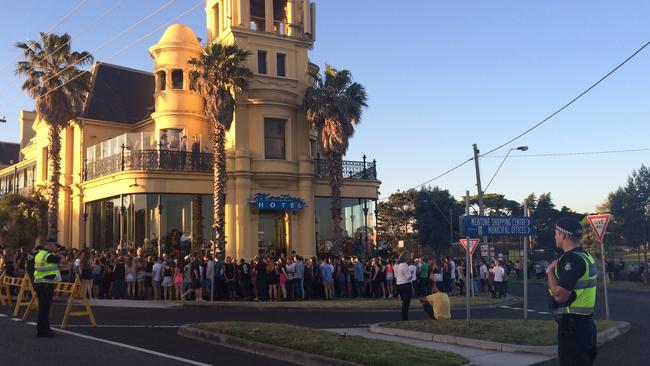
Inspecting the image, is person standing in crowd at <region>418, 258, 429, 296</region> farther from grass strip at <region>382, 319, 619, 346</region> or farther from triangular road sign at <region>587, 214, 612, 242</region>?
grass strip at <region>382, 319, 619, 346</region>

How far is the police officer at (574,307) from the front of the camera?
17.6 ft

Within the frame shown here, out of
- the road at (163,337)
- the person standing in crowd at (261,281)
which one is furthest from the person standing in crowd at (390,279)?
the road at (163,337)

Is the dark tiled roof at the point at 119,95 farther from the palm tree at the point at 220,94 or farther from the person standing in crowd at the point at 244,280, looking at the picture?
the person standing in crowd at the point at 244,280

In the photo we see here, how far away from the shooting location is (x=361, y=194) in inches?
1288

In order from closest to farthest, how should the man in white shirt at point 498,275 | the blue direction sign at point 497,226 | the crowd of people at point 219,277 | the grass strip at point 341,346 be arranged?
the grass strip at point 341,346, the blue direction sign at point 497,226, the crowd of people at point 219,277, the man in white shirt at point 498,275

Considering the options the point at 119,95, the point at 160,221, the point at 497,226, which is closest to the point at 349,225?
the point at 160,221

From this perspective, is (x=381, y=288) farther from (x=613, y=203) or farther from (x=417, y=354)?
(x=613, y=203)

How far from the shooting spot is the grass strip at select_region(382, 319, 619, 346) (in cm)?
1081

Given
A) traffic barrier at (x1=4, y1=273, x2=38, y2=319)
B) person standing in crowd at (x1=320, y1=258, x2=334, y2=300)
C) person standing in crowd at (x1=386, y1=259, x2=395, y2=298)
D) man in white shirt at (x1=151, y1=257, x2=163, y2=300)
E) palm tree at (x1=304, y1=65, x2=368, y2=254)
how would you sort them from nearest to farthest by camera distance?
traffic barrier at (x1=4, y1=273, x2=38, y2=319) < man in white shirt at (x1=151, y1=257, x2=163, y2=300) < person standing in crowd at (x1=320, y1=258, x2=334, y2=300) < person standing in crowd at (x1=386, y1=259, x2=395, y2=298) < palm tree at (x1=304, y1=65, x2=368, y2=254)

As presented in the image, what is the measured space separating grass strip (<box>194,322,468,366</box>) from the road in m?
0.53

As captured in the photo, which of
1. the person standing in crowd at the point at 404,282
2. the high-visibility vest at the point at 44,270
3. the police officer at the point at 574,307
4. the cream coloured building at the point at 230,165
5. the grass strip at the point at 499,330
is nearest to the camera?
the police officer at the point at 574,307

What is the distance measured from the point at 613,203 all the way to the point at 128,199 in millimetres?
60653

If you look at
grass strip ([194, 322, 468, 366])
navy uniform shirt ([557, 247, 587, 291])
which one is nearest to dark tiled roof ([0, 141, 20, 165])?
grass strip ([194, 322, 468, 366])

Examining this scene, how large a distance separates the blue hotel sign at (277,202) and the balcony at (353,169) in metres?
2.51
